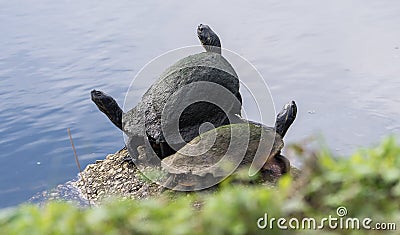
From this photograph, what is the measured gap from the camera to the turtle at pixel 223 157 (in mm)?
2703

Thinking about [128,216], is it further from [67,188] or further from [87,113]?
[87,113]

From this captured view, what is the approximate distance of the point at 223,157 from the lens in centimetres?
275

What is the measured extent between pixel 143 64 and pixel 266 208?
4187 mm

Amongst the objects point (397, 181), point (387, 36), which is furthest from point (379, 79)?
point (397, 181)

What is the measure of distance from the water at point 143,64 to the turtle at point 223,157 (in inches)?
16.4

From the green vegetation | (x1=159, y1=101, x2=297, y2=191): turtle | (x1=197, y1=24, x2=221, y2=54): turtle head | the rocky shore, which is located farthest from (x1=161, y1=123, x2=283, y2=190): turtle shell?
the green vegetation

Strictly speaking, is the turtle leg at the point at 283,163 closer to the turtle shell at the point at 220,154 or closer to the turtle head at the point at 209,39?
the turtle shell at the point at 220,154

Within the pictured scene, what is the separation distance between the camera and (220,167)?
8.81 feet

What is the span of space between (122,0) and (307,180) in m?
7.11

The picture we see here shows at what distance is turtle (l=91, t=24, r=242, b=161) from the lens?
3.16 metres

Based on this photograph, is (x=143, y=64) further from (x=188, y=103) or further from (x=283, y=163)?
(x=283, y=163)

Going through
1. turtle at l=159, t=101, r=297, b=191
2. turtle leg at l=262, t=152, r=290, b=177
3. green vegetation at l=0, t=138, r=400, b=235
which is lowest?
turtle leg at l=262, t=152, r=290, b=177

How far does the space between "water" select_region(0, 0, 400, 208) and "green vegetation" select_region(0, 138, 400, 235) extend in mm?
1601

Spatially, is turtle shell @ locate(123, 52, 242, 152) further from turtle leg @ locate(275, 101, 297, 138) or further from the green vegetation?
the green vegetation
